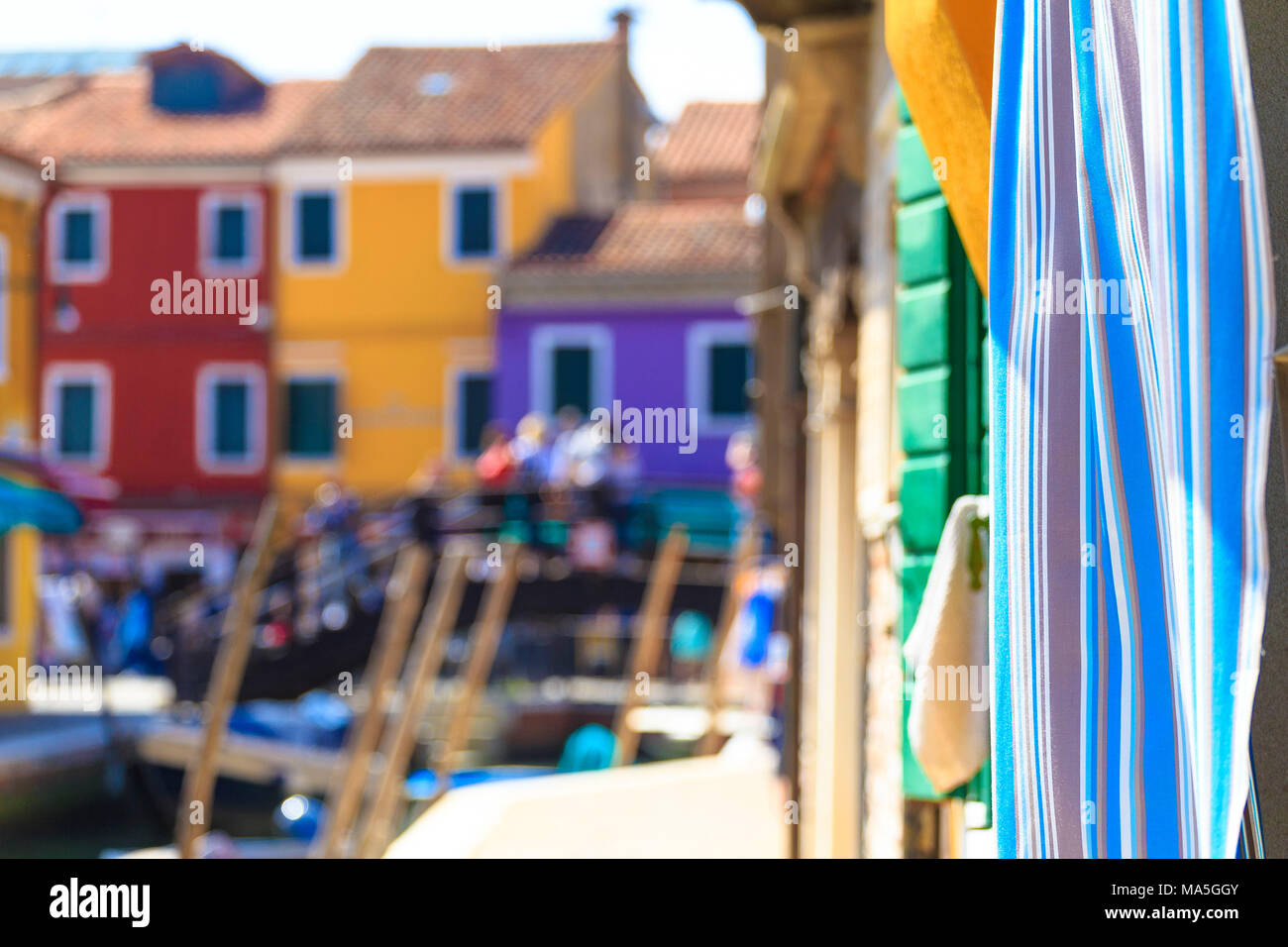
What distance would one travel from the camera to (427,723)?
2231cm

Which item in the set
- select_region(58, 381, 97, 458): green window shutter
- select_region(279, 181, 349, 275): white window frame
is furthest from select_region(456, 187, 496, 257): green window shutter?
select_region(58, 381, 97, 458): green window shutter

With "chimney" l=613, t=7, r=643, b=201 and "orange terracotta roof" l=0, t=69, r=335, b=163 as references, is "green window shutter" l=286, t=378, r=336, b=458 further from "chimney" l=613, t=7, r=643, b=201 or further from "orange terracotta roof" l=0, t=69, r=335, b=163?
"chimney" l=613, t=7, r=643, b=201

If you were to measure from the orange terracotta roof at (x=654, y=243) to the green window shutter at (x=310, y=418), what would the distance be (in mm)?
3799

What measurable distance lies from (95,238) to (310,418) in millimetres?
4668

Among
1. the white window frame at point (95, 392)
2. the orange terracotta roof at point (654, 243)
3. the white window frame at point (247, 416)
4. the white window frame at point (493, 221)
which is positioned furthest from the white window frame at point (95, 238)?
the orange terracotta roof at point (654, 243)

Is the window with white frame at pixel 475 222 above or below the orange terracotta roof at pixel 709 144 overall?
below

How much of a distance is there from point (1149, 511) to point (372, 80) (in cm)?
2941

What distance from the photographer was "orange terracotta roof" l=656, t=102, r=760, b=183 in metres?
30.1

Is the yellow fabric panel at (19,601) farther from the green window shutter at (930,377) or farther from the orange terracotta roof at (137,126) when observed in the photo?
the green window shutter at (930,377)

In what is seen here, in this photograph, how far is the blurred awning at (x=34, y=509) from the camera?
30.6ft

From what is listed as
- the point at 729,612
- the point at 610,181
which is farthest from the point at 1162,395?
the point at 610,181

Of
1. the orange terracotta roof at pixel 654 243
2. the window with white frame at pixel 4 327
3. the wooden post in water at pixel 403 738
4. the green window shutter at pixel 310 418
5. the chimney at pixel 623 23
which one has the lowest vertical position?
the wooden post in water at pixel 403 738

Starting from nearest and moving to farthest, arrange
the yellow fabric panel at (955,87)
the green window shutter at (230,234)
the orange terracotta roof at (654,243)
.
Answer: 1. the yellow fabric panel at (955,87)
2. the orange terracotta roof at (654,243)
3. the green window shutter at (230,234)

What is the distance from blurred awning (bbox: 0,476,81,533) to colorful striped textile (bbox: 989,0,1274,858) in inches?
294
